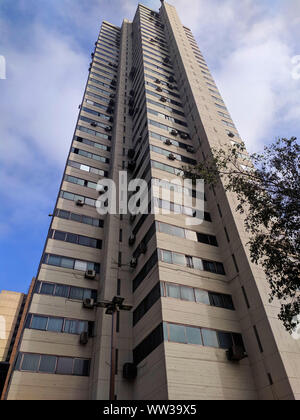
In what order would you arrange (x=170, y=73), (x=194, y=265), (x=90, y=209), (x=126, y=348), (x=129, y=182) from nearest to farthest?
1. (x=126, y=348)
2. (x=194, y=265)
3. (x=90, y=209)
4. (x=129, y=182)
5. (x=170, y=73)

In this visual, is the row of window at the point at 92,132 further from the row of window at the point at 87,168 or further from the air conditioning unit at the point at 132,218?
the air conditioning unit at the point at 132,218

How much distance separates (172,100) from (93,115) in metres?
12.1

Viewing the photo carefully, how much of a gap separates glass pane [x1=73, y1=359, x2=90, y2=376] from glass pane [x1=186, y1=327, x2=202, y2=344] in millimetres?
8482

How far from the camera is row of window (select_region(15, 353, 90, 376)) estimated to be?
18688 mm

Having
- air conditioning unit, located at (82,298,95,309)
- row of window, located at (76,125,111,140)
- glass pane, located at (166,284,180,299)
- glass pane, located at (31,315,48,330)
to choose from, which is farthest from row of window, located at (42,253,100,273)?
row of window, located at (76,125,111,140)

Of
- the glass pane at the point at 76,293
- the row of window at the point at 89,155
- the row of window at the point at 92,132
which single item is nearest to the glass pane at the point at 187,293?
the glass pane at the point at 76,293

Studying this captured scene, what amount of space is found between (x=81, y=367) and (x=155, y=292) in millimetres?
7830

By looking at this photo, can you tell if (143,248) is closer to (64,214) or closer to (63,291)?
(63,291)

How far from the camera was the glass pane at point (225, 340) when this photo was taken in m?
17.4

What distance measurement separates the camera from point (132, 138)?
130ft

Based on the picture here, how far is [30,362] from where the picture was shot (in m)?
18.9

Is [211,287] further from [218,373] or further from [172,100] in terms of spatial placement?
[172,100]

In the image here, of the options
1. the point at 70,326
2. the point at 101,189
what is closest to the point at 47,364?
the point at 70,326

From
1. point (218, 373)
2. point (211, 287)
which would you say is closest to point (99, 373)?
point (218, 373)
